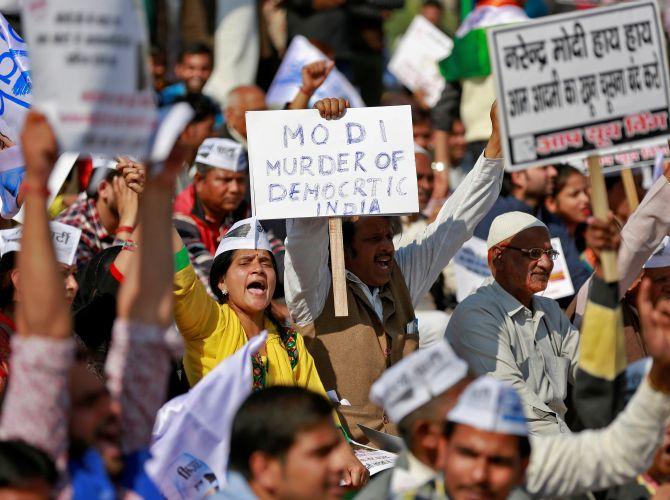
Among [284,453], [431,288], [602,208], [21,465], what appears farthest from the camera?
[431,288]

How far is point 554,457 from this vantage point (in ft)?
14.2

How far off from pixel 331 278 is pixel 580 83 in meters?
1.90

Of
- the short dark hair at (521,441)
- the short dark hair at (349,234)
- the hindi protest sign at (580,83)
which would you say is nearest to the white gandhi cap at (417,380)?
the short dark hair at (521,441)

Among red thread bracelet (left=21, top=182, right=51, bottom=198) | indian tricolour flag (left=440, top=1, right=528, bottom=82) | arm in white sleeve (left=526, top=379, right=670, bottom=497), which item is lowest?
arm in white sleeve (left=526, top=379, right=670, bottom=497)

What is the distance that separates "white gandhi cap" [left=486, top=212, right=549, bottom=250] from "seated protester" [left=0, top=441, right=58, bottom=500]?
11.2 ft

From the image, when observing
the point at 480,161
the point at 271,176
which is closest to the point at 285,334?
the point at 271,176

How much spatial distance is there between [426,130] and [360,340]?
513cm

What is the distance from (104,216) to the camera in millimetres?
7562

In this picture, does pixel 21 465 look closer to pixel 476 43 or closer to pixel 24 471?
pixel 24 471

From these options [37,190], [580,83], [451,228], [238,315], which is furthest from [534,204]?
[37,190]

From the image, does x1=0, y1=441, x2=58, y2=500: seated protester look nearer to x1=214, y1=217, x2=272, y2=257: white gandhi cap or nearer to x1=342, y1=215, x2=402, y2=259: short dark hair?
x1=214, y1=217, x2=272, y2=257: white gandhi cap

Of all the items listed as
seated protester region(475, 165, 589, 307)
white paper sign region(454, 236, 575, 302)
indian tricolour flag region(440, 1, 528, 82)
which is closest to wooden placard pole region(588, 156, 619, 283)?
white paper sign region(454, 236, 575, 302)

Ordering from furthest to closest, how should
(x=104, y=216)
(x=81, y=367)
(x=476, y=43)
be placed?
(x=476, y=43) → (x=104, y=216) → (x=81, y=367)

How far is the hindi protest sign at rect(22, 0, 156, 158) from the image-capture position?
3.57m
